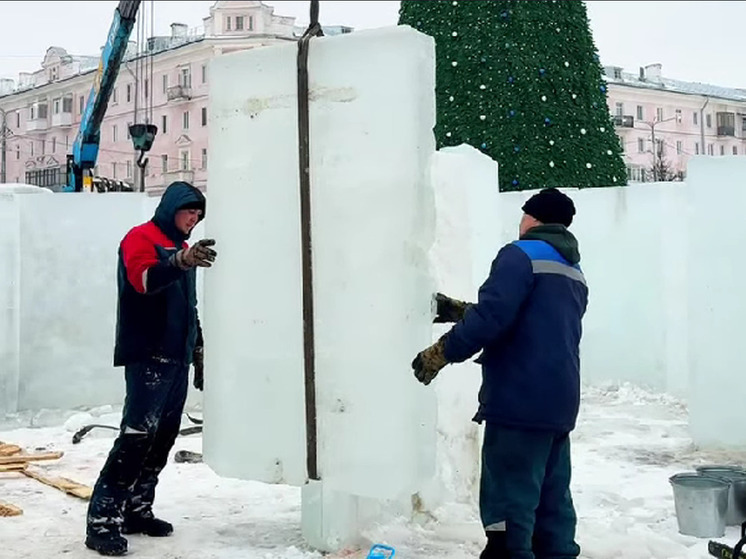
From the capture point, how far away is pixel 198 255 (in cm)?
353

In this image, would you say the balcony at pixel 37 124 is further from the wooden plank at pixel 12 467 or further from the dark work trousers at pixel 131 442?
the dark work trousers at pixel 131 442

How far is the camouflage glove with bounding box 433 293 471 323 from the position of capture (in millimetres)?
3387

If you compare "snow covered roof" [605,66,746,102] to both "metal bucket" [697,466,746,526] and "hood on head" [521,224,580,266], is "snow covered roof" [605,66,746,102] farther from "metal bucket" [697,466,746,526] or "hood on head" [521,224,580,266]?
"hood on head" [521,224,580,266]

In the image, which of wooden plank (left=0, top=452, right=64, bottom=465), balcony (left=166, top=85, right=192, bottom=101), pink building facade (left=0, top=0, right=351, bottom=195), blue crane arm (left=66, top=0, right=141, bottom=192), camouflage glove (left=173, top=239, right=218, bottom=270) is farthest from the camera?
balcony (left=166, top=85, right=192, bottom=101)

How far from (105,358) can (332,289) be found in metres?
4.99

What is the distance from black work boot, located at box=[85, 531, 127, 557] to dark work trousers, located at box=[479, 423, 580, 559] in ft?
5.40

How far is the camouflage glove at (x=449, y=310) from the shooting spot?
133 inches

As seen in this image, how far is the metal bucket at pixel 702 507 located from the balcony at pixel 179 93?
25.4 meters

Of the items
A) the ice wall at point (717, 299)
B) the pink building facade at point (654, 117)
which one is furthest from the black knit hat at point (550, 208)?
the pink building facade at point (654, 117)

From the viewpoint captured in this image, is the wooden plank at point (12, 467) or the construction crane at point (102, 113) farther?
the construction crane at point (102, 113)

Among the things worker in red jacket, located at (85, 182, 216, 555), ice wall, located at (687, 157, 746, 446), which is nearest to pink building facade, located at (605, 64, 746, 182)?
ice wall, located at (687, 157, 746, 446)

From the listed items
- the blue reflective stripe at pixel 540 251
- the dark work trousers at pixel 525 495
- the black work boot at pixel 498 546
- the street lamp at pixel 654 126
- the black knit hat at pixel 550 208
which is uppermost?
the street lamp at pixel 654 126

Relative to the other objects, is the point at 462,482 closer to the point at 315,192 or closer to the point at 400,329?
the point at 400,329

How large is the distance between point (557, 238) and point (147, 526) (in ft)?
7.77
